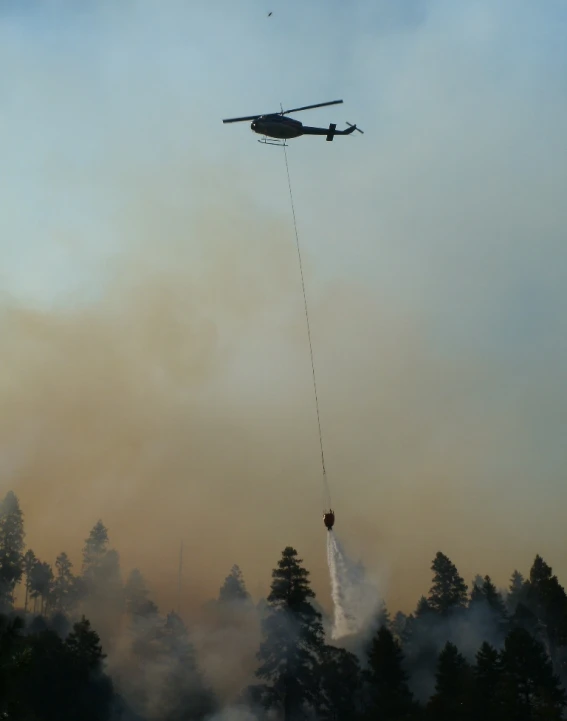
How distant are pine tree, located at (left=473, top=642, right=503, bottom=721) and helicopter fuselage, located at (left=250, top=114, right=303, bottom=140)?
56.4 m

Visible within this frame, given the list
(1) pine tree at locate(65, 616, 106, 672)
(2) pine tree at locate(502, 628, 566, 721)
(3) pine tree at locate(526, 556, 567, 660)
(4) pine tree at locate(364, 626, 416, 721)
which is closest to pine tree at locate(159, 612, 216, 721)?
(1) pine tree at locate(65, 616, 106, 672)

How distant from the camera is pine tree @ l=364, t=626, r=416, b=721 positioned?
71188 mm

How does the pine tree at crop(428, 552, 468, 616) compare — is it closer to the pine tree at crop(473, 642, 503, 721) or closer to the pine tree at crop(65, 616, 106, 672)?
the pine tree at crop(473, 642, 503, 721)

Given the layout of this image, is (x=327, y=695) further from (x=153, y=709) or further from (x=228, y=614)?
(x=228, y=614)

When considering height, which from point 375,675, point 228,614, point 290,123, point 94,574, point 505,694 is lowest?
point 505,694

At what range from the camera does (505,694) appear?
65312mm

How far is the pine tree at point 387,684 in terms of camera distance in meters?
71.2

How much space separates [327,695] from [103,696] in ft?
84.1

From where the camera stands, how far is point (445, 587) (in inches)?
5217

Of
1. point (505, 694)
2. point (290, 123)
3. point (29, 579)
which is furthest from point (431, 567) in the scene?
point (290, 123)

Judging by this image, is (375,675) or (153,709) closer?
(375,675)

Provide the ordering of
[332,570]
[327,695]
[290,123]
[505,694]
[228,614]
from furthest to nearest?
[228,614] → [332,570] → [327,695] → [290,123] → [505,694]

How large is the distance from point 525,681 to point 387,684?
576 inches

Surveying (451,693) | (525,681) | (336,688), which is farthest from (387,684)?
(525,681)
